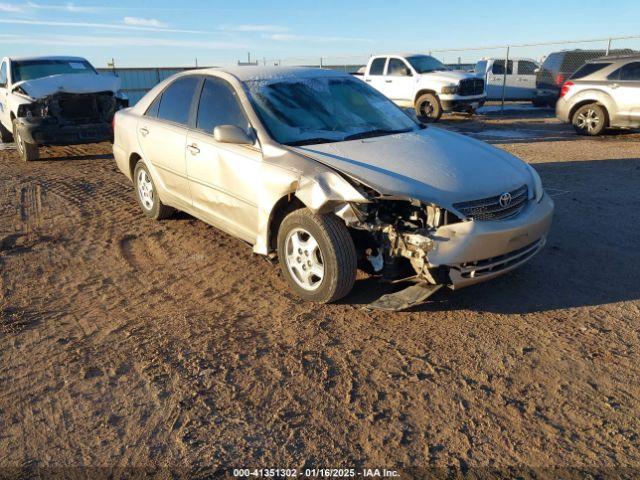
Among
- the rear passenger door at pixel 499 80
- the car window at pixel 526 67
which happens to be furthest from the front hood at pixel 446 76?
the car window at pixel 526 67

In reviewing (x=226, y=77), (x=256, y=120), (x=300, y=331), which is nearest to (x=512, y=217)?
(x=300, y=331)

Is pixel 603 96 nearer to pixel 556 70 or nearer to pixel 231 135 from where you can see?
pixel 556 70

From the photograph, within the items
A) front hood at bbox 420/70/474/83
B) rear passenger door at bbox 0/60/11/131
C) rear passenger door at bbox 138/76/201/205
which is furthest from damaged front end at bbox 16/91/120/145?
front hood at bbox 420/70/474/83

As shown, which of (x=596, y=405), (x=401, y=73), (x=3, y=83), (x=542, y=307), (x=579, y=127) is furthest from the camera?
(x=401, y=73)

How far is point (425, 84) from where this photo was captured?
15844 millimetres

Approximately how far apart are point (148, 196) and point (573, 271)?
4496mm

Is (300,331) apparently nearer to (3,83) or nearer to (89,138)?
(89,138)

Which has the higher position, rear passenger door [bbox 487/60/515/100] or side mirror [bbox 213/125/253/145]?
rear passenger door [bbox 487/60/515/100]

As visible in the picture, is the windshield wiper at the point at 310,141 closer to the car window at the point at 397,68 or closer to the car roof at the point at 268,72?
the car roof at the point at 268,72

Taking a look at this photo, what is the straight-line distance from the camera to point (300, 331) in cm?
364

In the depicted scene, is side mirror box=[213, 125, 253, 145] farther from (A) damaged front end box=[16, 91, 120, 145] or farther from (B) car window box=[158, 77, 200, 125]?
(A) damaged front end box=[16, 91, 120, 145]

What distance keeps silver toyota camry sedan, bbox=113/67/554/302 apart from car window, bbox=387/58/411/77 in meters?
11.6

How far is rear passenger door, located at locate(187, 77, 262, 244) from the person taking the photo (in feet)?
14.1

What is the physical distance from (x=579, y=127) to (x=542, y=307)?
9.80 meters
